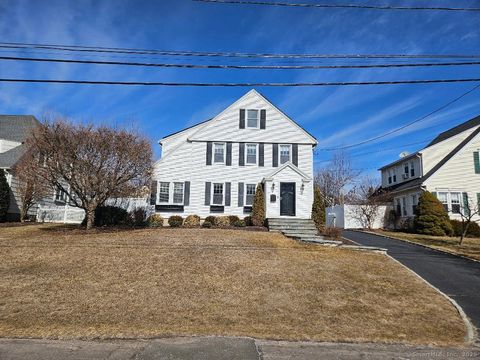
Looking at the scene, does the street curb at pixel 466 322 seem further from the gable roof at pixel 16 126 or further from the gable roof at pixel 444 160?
the gable roof at pixel 16 126

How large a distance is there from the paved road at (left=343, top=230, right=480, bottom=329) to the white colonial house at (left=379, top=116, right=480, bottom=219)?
9.99 metres

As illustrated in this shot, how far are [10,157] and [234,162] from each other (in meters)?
15.5

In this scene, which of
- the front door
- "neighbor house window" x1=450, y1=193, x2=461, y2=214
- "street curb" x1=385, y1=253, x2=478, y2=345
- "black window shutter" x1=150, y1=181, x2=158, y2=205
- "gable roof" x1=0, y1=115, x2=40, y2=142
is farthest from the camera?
"gable roof" x1=0, y1=115, x2=40, y2=142

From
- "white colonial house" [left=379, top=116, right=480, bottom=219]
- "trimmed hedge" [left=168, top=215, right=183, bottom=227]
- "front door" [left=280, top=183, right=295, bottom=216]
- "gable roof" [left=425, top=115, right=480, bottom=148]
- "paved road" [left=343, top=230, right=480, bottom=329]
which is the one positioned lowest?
"paved road" [left=343, top=230, right=480, bottom=329]

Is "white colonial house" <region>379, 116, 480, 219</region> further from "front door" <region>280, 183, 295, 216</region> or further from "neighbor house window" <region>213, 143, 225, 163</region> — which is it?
"neighbor house window" <region>213, 143, 225, 163</region>

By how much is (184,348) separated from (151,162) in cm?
1418

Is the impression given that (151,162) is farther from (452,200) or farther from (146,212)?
(452,200)

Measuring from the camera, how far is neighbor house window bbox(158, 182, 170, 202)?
22.9m

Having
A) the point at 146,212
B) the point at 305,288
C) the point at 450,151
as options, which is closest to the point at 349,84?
the point at 305,288

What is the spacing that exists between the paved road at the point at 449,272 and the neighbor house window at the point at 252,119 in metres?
11.8

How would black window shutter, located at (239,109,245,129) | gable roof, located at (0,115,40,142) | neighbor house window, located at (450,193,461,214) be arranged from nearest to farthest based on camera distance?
black window shutter, located at (239,109,245,129) → neighbor house window, located at (450,193,461,214) → gable roof, located at (0,115,40,142)

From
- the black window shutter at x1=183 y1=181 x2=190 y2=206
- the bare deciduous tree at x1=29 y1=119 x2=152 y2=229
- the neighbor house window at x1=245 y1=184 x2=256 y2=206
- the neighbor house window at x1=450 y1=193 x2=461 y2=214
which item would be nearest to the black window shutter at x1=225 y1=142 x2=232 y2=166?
the neighbor house window at x1=245 y1=184 x2=256 y2=206

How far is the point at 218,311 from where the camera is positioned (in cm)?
756

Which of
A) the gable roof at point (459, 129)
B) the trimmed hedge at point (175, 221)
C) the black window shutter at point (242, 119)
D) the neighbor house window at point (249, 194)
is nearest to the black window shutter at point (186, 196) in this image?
the trimmed hedge at point (175, 221)
